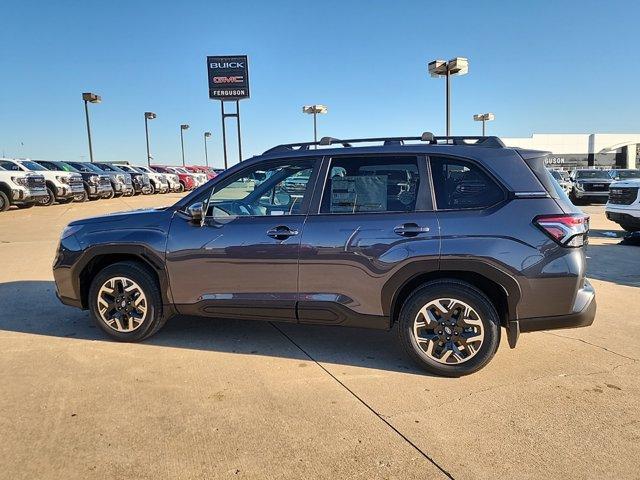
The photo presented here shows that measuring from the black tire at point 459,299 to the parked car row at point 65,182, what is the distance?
9.99 m

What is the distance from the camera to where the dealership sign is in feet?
84.9

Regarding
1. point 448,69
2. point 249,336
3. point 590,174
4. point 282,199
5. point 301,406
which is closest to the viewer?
point 301,406

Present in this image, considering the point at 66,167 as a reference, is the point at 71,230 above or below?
below

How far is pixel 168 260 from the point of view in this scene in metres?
4.25

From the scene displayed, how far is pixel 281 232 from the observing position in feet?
13.0

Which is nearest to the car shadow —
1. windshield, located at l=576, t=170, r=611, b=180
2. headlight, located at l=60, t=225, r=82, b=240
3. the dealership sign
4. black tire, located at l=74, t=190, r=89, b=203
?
headlight, located at l=60, t=225, r=82, b=240

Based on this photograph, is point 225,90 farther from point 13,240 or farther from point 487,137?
point 487,137

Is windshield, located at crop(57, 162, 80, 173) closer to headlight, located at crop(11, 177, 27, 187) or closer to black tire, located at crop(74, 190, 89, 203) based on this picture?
black tire, located at crop(74, 190, 89, 203)

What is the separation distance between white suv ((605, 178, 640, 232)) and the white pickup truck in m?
16.9

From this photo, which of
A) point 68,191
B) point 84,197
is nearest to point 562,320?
point 68,191

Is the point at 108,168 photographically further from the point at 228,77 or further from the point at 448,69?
the point at 448,69

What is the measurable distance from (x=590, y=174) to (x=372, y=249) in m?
21.2

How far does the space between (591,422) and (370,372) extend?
152 cm

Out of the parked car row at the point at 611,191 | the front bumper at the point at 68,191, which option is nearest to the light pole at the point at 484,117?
the parked car row at the point at 611,191
